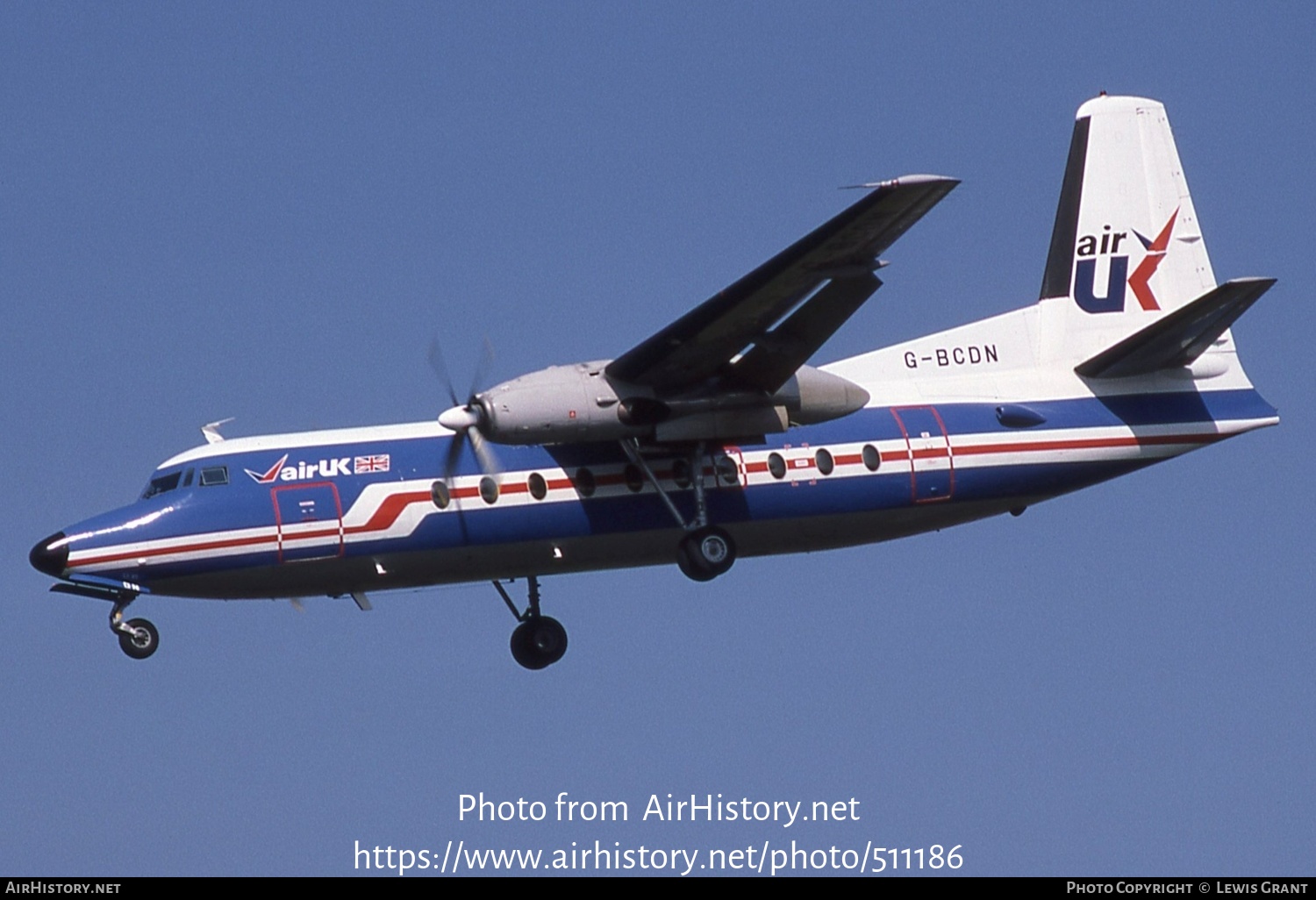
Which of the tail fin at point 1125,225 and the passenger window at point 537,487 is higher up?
the tail fin at point 1125,225

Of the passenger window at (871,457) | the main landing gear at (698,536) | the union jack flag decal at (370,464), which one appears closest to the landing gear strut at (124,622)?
the union jack flag decal at (370,464)

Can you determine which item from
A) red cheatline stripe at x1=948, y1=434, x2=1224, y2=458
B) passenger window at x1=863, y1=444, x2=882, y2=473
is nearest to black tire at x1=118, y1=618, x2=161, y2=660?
passenger window at x1=863, y1=444, x2=882, y2=473

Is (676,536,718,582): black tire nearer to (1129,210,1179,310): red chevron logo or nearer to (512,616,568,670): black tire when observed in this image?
(512,616,568,670): black tire


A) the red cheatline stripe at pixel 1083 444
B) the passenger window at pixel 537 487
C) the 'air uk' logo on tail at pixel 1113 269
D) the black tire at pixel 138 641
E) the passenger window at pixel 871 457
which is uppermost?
the 'air uk' logo on tail at pixel 1113 269

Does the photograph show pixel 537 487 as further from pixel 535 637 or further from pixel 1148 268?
pixel 1148 268

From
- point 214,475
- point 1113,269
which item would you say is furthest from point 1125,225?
point 214,475

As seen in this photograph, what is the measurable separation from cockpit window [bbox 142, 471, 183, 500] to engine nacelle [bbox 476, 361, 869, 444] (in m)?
3.30

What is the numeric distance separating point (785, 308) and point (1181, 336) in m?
5.17

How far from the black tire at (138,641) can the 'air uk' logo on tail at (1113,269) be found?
11.6 metres

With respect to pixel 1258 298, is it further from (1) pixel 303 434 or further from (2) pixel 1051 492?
(1) pixel 303 434

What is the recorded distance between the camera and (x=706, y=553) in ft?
70.7

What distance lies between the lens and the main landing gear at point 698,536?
21562 millimetres

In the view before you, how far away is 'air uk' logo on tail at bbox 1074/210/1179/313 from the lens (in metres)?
24.8

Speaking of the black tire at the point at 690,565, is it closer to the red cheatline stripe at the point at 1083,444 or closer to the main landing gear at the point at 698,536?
the main landing gear at the point at 698,536
